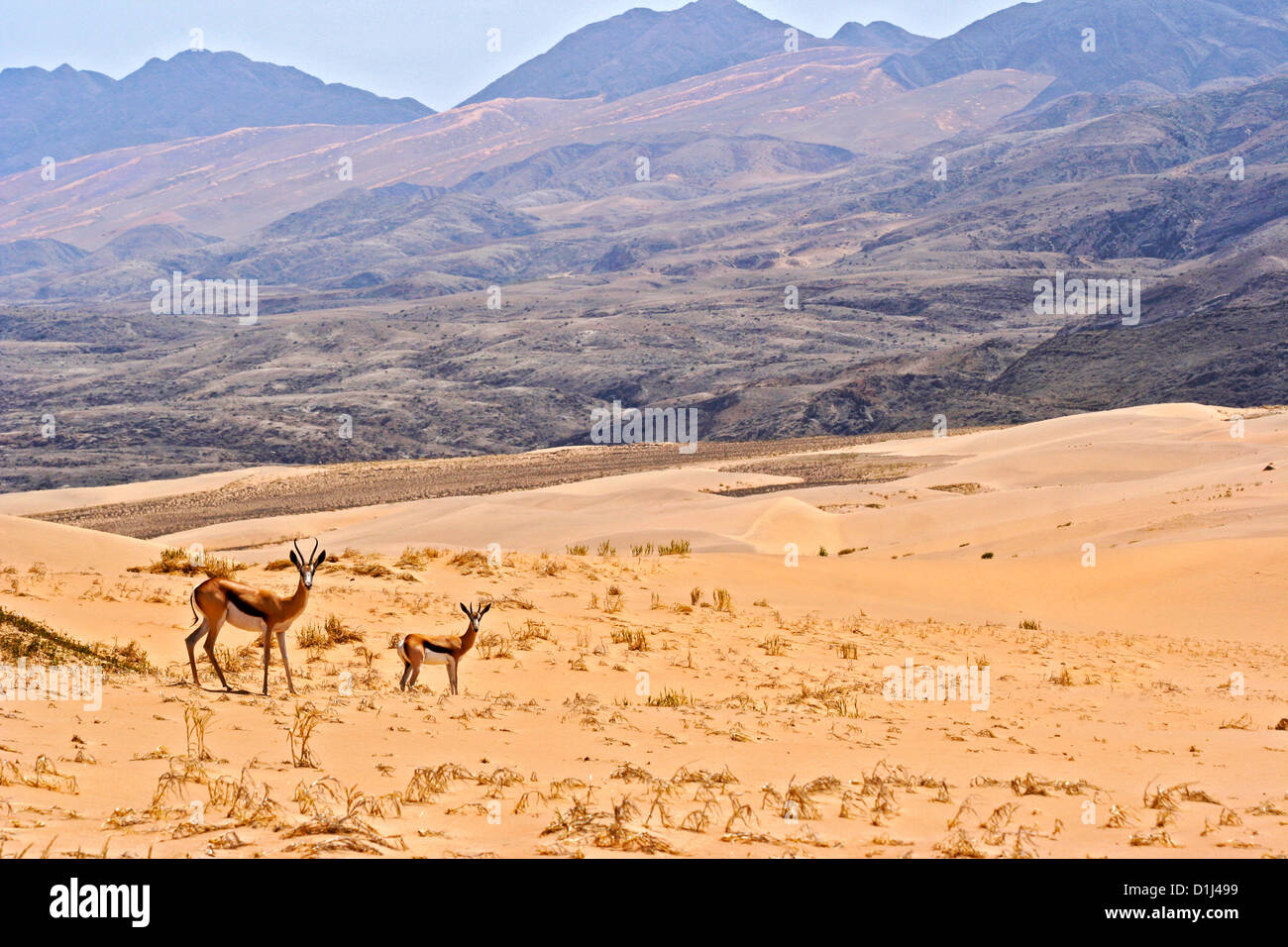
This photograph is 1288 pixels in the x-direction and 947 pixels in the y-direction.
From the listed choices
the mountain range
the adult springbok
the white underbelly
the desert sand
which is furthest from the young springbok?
the mountain range

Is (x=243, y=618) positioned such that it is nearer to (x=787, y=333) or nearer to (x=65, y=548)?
(x=65, y=548)

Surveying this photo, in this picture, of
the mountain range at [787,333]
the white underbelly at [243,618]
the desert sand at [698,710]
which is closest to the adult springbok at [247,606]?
the white underbelly at [243,618]

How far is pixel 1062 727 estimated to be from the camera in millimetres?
9320

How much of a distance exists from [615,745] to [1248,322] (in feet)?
232

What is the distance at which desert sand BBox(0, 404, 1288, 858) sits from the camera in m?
5.32

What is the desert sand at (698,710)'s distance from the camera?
5324 mm

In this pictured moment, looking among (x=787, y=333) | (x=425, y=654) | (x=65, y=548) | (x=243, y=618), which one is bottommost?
(x=425, y=654)

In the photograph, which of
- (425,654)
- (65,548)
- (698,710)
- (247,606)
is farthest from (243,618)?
(65,548)

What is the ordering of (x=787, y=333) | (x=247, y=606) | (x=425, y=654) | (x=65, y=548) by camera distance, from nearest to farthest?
1. (x=247, y=606)
2. (x=425, y=654)
3. (x=65, y=548)
4. (x=787, y=333)

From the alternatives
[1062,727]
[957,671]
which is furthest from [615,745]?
[957,671]

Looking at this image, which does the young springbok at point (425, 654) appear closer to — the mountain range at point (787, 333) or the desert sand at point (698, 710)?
the desert sand at point (698, 710)

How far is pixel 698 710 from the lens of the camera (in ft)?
30.0

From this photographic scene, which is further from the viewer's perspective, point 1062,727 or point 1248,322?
point 1248,322
